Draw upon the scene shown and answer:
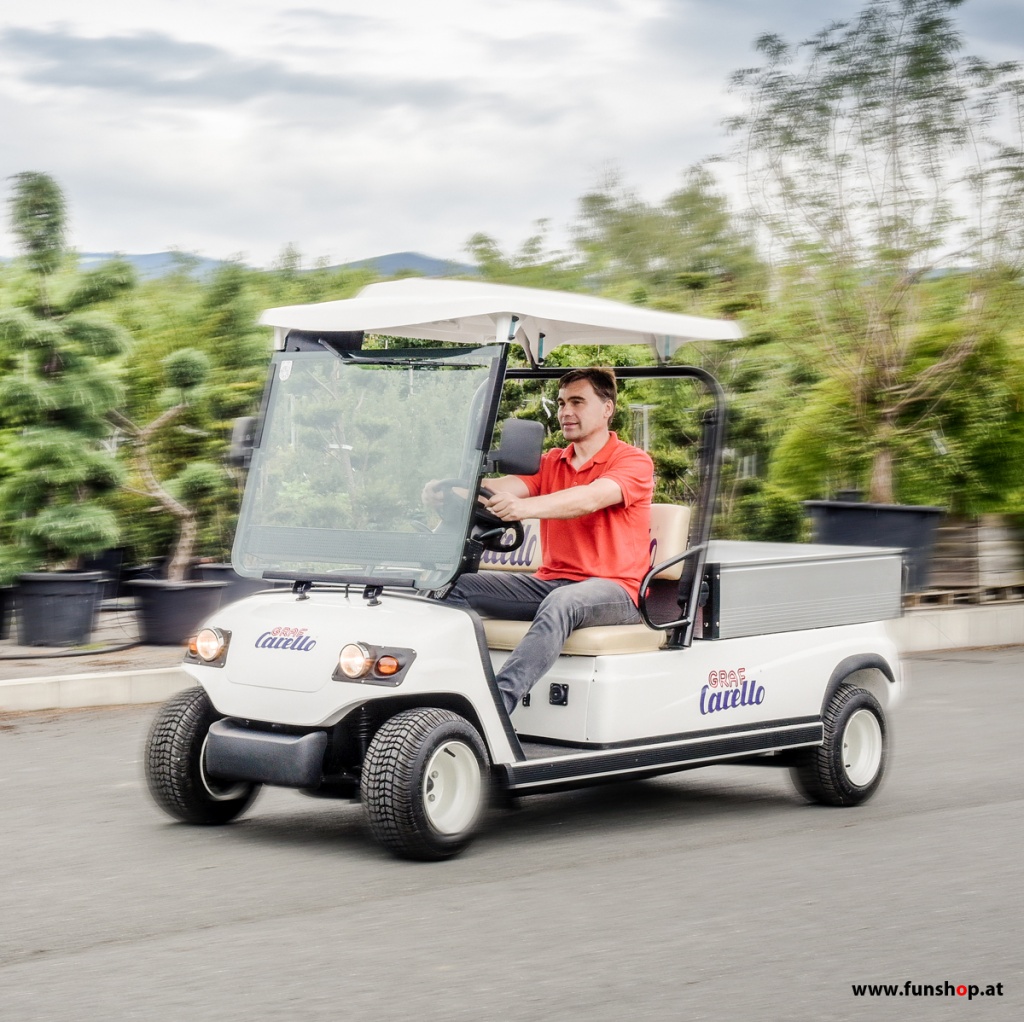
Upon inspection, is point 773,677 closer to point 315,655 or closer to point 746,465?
point 315,655

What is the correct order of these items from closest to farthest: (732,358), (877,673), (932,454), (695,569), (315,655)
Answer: (315,655) < (695,569) < (877,673) < (932,454) < (732,358)

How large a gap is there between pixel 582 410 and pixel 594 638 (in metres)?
1.00

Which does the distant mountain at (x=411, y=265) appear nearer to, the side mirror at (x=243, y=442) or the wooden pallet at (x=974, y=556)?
the wooden pallet at (x=974, y=556)

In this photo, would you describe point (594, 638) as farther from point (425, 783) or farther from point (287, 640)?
point (287, 640)

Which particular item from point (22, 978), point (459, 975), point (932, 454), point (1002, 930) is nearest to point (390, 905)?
point (459, 975)

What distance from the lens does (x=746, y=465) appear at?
16266 millimetres

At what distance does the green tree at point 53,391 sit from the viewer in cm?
1167

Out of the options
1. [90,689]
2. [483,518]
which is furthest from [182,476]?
[483,518]

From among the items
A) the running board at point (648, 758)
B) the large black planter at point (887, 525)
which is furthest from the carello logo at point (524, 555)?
the large black planter at point (887, 525)

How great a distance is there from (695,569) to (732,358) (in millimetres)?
9870

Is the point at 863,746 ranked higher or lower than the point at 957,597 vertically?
lower

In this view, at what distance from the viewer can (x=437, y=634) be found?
5.72m

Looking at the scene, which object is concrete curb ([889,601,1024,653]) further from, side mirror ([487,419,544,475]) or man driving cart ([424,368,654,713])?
side mirror ([487,419,544,475])

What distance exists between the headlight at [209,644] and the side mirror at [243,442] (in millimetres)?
699
